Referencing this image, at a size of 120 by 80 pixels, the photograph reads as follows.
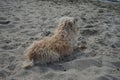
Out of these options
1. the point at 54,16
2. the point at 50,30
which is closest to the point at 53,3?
the point at 54,16

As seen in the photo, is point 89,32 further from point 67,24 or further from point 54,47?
point 54,47

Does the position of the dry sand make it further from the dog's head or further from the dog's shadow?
the dog's head

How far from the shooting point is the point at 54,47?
474cm

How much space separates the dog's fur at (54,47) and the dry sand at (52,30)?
0.49 feet

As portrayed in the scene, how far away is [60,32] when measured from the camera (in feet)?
17.0

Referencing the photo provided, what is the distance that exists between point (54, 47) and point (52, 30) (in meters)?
2.00

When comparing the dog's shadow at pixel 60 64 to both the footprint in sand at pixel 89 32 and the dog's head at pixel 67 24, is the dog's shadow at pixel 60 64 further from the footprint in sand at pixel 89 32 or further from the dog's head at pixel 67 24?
the footprint in sand at pixel 89 32

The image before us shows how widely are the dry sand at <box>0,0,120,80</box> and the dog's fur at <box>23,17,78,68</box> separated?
150 millimetres

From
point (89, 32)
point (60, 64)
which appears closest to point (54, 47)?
point (60, 64)

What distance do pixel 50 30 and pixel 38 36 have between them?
22.6 inches

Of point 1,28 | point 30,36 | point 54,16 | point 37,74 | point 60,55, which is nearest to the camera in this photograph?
point 37,74

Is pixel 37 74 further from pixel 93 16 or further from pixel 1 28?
pixel 93 16

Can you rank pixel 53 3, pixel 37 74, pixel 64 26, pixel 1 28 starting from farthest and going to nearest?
pixel 53 3
pixel 1 28
pixel 64 26
pixel 37 74

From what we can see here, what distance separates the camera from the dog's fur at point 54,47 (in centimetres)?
464
